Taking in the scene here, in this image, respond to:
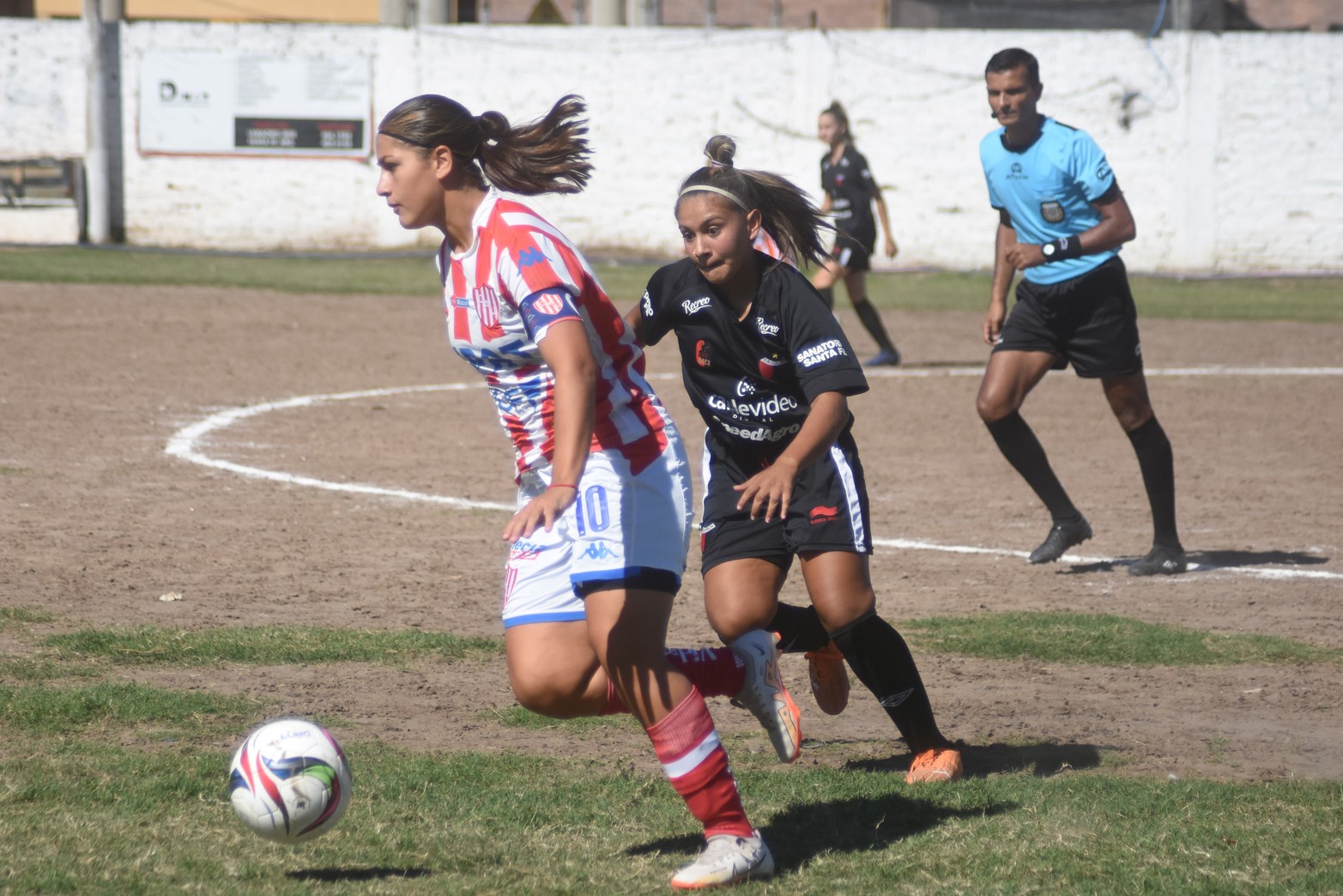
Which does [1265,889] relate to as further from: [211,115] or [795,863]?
[211,115]

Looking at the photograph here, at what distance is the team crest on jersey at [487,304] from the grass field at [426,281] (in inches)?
538

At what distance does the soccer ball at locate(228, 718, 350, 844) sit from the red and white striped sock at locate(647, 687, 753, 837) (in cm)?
79

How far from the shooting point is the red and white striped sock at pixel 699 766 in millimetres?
3586

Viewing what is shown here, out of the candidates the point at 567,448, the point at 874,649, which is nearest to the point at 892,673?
the point at 874,649

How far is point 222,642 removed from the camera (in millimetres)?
5637

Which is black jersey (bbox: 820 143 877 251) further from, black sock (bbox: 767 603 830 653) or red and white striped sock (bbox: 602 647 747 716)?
red and white striped sock (bbox: 602 647 747 716)

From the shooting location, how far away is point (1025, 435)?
7230 millimetres

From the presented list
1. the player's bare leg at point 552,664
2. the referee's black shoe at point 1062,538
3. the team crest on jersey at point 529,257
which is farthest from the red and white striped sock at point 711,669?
the referee's black shoe at point 1062,538

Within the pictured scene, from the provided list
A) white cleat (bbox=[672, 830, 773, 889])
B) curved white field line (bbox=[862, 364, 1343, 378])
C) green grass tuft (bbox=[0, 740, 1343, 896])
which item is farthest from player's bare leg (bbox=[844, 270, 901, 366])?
white cleat (bbox=[672, 830, 773, 889])

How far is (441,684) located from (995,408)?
3.05 meters

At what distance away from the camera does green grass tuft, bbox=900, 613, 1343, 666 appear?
Result: 5.80 m

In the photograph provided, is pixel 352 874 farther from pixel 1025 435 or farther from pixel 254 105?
pixel 254 105

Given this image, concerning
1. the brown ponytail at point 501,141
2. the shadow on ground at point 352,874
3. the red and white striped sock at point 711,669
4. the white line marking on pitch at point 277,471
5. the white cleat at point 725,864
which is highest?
the brown ponytail at point 501,141

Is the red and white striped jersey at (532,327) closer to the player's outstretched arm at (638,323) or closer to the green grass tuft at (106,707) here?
the player's outstretched arm at (638,323)
